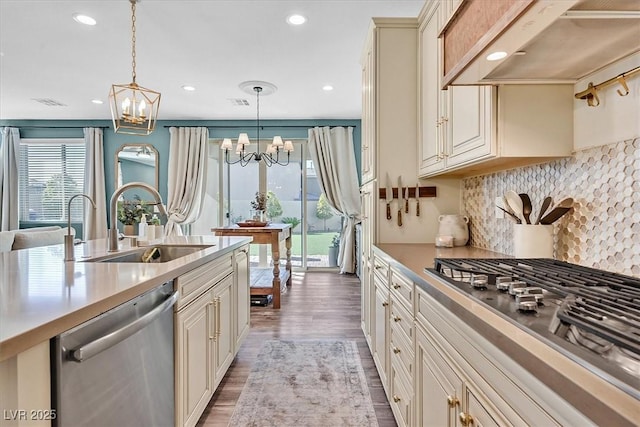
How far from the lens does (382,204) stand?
97.2 inches

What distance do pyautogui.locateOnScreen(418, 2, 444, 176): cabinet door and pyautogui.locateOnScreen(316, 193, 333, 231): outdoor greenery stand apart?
3.82 m

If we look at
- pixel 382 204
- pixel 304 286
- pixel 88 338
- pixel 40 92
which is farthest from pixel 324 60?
pixel 40 92

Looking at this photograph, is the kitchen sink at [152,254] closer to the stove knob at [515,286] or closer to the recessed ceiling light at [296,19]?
the stove knob at [515,286]

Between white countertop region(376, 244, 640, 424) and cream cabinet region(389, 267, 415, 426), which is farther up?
white countertop region(376, 244, 640, 424)

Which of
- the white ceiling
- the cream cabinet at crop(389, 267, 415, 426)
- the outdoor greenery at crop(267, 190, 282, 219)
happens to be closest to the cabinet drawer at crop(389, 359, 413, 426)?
the cream cabinet at crop(389, 267, 415, 426)

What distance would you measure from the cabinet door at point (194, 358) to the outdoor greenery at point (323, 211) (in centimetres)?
436

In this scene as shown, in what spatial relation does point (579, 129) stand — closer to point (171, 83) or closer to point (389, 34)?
point (389, 34)

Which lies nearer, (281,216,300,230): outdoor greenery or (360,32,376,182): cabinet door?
(360,32,376,182): cabinet door

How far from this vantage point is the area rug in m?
1.93

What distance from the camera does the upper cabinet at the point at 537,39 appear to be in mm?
888

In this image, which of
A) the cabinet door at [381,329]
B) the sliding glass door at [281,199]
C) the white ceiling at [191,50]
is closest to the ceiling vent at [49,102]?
the white ceiling at [191,50]

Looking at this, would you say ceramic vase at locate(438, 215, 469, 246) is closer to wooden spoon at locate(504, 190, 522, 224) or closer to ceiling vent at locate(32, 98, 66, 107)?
wooden spoon at locate(504, 190, 522, 224)

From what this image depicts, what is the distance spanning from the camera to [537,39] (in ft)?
3.41

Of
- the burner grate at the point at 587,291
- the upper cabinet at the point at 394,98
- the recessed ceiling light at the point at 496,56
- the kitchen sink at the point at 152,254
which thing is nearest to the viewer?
the burner grate at the point at 587,291
